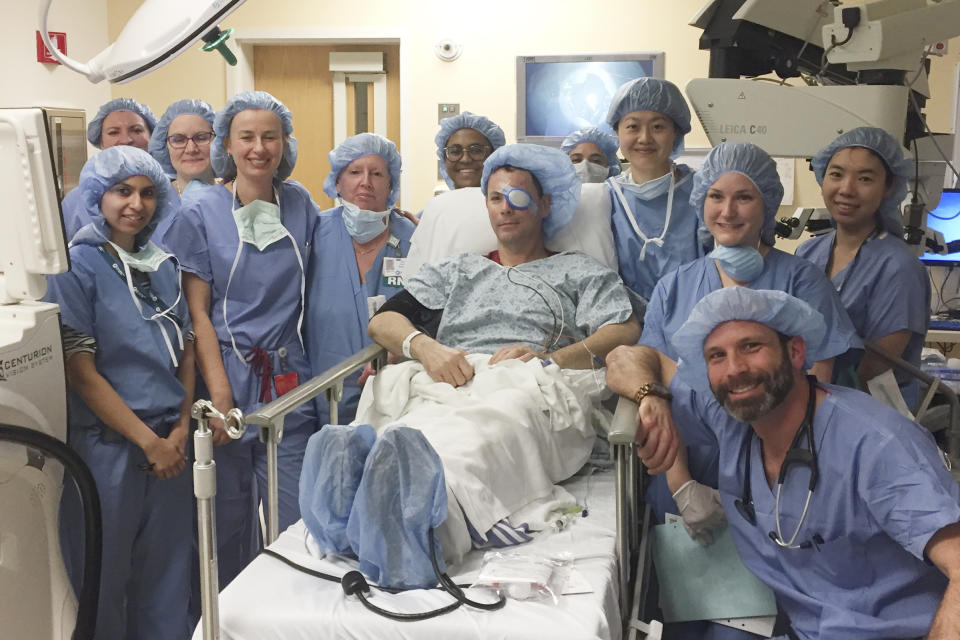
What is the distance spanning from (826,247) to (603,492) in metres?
1.07

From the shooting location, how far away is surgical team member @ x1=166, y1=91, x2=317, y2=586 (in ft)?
8.54

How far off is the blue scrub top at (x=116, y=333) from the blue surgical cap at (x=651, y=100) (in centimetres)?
135

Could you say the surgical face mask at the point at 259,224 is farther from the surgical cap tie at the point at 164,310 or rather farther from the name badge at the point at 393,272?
the name badge at the point at 393,272

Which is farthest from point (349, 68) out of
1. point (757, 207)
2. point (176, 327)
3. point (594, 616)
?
point (594, 616)

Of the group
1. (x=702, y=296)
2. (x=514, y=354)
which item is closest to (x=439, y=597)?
(x=514, y=354)

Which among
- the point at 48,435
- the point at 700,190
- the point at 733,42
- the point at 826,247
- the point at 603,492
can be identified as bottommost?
the point at 603,492

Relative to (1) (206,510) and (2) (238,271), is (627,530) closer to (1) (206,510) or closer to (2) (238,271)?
(1) (206,510)

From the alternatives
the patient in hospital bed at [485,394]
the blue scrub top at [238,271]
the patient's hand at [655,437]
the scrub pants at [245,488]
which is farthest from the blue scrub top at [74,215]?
the patient's hand at [655,437]

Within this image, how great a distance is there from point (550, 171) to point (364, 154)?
25.0 inches

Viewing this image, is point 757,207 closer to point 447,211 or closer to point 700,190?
point 700,190

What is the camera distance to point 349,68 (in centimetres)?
538

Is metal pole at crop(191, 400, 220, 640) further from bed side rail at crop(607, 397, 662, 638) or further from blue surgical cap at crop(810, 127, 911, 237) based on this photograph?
blue surgical cap at crop(810, 127, 911, 237)

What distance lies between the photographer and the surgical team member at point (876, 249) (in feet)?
8.15

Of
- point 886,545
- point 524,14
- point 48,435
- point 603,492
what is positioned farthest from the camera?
point 524,14
